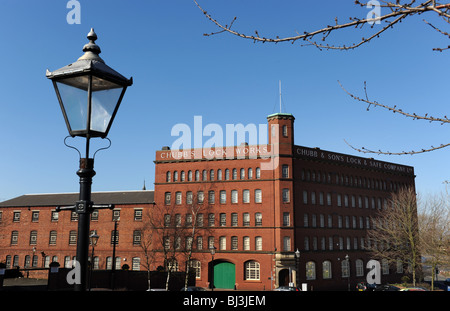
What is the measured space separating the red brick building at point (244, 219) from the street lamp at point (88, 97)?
4413 cm

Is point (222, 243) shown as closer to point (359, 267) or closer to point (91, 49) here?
point (359, 267)

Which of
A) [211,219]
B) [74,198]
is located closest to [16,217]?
[74,198]

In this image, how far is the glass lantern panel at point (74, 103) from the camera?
4.06 meters

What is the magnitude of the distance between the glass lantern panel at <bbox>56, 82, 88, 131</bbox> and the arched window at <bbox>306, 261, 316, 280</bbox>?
5072cm

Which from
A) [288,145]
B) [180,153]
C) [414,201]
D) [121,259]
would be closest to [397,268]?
[414,201]

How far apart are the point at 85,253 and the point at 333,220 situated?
2183 inches

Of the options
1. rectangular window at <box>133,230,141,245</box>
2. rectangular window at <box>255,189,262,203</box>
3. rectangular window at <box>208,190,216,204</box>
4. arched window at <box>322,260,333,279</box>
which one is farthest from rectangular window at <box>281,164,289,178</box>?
rectangular window at <box>133,230,141,245</box>

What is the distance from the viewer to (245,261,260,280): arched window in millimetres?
50094

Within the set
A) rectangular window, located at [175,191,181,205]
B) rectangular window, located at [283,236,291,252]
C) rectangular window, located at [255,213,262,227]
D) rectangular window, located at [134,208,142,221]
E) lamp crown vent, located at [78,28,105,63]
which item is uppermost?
rectangular window, located at [175,191,181,205]

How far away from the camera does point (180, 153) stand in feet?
182

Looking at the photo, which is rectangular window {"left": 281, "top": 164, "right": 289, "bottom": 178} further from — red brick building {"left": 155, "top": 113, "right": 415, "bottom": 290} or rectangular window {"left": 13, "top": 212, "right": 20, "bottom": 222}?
rectangular window {"left": 13, "top": 212, "right": 20, "bottom": 222}

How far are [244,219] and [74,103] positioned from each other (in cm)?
4897
